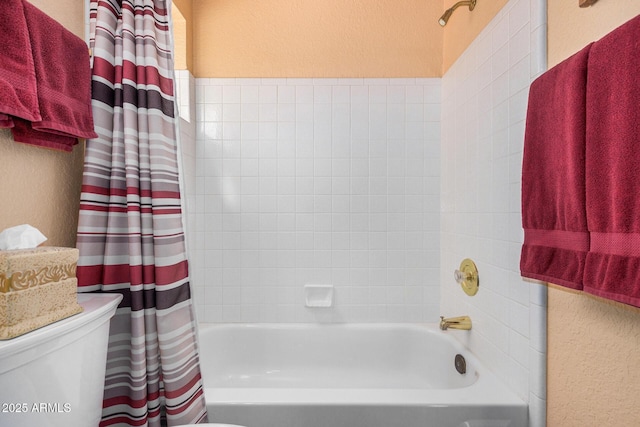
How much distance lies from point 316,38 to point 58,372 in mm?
1956

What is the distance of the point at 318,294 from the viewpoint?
198 cm

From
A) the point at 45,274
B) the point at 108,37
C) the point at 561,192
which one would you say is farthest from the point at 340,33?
the point at 45,274

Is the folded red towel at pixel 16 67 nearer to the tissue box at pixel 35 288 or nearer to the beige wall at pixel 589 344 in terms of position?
the tissue box at pixel 35 288

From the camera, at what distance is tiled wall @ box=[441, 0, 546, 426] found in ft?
3.68

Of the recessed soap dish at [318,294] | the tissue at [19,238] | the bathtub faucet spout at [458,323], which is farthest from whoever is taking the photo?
the recessed soap dish at [318,294]

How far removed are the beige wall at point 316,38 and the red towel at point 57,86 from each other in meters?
1.15

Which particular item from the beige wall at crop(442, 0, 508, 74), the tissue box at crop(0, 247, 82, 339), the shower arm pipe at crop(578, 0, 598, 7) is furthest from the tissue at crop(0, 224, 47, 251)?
the beige wall at crop(442, 0, 508, 74)

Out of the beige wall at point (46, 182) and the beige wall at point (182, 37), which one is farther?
the beige wall at point (182, 37)

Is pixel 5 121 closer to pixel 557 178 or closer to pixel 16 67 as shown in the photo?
pixel 16 67

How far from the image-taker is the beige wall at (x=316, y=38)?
1979 mm

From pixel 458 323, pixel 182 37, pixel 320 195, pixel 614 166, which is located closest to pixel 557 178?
pixel 614 166

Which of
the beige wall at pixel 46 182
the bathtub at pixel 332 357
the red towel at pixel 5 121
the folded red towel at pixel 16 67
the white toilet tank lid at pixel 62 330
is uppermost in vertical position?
the folded red towel at pixel 16 67

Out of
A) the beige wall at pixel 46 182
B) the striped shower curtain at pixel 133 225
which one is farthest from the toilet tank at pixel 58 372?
the beige wall at pixel 46 182

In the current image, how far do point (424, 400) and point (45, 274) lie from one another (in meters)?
1.15
